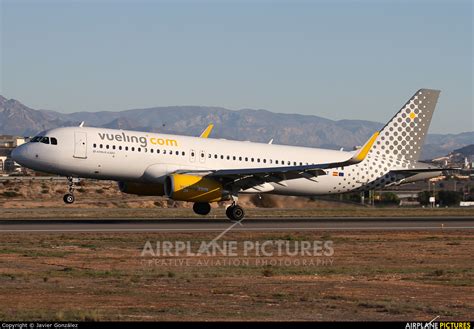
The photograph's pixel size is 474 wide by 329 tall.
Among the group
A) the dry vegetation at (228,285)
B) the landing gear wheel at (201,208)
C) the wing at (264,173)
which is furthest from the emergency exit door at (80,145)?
the dry vegetation at (228,285)

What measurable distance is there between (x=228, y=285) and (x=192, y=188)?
22.1m

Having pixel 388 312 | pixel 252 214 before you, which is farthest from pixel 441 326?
pixel 252 214

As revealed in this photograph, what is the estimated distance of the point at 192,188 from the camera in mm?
44000

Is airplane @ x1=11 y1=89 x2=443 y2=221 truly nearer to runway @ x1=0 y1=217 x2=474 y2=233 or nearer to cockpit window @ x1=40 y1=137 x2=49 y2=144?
cockpit window @ x1=40 y1=137 x2=49 y2=144

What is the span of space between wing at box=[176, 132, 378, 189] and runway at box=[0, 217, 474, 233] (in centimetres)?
214

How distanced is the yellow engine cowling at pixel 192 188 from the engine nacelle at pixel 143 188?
2638mm

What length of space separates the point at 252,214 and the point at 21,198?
33.6 m

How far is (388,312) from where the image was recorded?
17953 millimetres

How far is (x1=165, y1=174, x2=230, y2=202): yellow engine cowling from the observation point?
143 ft

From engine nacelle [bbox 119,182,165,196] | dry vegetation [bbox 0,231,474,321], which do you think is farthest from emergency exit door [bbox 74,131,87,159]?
dry vegetation [bbox 0,231,474,321]

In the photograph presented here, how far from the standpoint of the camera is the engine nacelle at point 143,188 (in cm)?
4681

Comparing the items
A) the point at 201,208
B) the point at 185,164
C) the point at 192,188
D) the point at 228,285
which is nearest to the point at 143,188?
the point at 185,164

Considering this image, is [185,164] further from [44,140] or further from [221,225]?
[44,140]

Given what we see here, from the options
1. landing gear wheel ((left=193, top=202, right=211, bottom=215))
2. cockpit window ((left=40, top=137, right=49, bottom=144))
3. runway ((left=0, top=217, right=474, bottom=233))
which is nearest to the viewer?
runway ((left=0, top=217, right=474, bottom=233))
